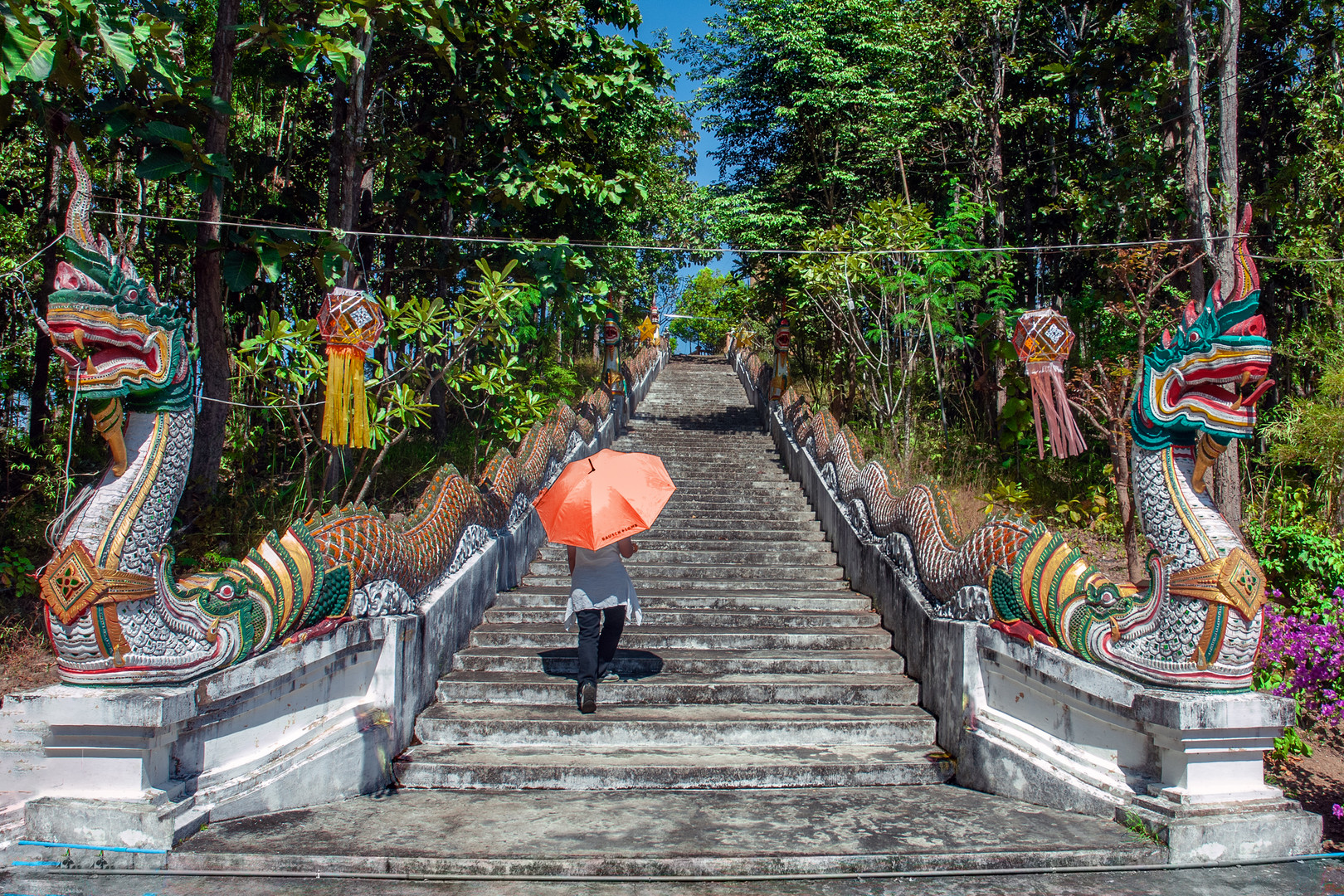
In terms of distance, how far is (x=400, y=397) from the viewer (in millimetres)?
8609

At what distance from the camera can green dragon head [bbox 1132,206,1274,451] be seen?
3.78 metres

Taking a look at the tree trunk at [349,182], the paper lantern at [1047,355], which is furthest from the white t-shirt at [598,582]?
the tree trunk at [349,182]

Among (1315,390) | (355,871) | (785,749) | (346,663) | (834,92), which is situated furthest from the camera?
(834,92)

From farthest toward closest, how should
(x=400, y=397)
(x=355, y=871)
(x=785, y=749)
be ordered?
1. (x=400, y=397)
2. (x=785, y=749)
3. (x=355, y=871)

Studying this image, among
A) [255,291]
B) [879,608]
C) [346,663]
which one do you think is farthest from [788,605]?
[255,291]

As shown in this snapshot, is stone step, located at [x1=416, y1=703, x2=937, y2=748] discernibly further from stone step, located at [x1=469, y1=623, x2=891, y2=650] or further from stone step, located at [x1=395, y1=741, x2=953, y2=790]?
stone step, located at [x1=469, y1=623, x2=891, y2=650]

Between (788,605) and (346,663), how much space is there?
Answer: 12.2ft

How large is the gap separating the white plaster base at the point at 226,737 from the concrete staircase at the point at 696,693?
0.37 meters

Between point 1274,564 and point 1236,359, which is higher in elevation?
point 1236,359

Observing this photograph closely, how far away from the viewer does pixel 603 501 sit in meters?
4.97

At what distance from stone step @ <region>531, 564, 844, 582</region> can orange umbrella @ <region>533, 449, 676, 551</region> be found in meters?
2.62

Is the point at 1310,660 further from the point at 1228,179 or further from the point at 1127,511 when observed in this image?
the point at 1228,179

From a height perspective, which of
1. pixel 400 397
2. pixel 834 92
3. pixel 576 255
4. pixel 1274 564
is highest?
pixel 834 92

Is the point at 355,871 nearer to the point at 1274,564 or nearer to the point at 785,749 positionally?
the point at 785,749
